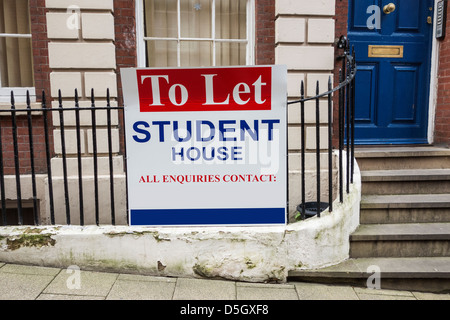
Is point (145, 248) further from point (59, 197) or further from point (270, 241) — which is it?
point (59, 197)

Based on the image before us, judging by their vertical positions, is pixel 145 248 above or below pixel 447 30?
below

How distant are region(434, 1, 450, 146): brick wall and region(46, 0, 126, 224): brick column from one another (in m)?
4.06

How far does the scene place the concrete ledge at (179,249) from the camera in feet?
10.1

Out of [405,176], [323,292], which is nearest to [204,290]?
[323,292]

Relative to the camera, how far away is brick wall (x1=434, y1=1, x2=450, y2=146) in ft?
15.4

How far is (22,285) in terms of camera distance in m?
2.86

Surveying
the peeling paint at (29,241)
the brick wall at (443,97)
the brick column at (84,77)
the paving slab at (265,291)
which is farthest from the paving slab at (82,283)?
the brick wall at (443,97)

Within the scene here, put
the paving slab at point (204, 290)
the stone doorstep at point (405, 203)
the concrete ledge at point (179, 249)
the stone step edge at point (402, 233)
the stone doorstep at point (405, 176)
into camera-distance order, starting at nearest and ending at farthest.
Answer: the paving slab at point (204, 290), the concrete ledge at point (179, 249), the stone step edge at point (402, 233), the stone doorstep at point (405, 203), the stone doorstep at point (405, 176)

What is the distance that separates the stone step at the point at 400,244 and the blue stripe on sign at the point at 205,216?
856mm

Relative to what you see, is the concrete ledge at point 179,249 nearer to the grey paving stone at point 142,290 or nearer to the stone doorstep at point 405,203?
the grey paving stone at point 142,290

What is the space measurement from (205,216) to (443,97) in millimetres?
3641

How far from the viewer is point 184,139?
297cm
